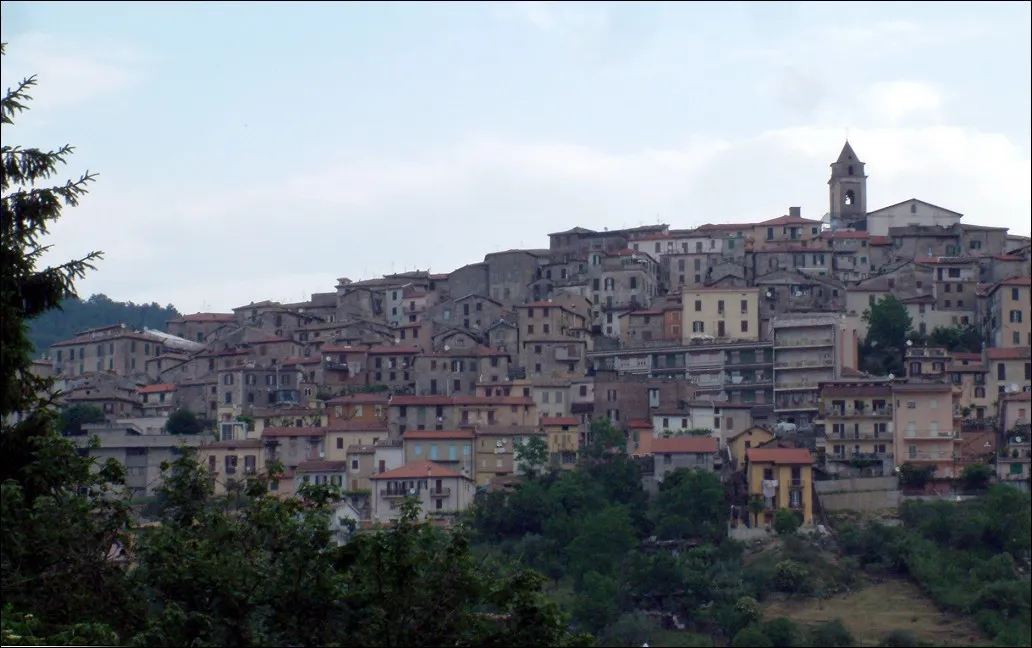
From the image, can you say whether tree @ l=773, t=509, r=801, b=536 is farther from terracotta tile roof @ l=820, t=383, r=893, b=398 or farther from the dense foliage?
terracotta tile roof @ l=820, t=383, r=893, b=398

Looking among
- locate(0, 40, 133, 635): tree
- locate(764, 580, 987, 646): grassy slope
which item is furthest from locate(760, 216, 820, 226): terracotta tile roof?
locate(0, 40, 133, 635): tree

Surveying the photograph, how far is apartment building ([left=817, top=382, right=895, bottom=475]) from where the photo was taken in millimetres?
64875

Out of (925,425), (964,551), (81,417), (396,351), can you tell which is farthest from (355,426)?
(964,551)

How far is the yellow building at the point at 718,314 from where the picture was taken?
249 feet

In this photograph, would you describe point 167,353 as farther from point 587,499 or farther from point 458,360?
point 587,499

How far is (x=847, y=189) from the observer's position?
324 ft

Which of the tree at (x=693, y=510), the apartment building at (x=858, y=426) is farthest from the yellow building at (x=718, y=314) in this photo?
the tree at (x=693, y=510)

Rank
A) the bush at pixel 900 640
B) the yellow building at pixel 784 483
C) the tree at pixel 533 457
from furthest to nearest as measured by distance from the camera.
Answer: the tree at pixel 533 457 < the yellow building at pixel 784 483 < the bush at pixel 900 640

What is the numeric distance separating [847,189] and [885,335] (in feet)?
82.5

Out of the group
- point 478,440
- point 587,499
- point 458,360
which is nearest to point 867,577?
point 587,499

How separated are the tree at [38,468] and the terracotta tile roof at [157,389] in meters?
62.2

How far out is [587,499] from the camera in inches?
2453

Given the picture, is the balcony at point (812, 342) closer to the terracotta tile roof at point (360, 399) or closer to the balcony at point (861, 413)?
the balcony at point (861, 413)

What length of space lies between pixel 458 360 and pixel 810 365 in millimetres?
12841
